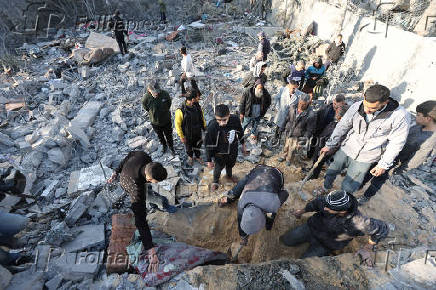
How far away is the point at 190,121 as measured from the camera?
3990 mm

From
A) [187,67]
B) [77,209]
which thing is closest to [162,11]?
[187,67]

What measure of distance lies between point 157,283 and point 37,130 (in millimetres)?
5090

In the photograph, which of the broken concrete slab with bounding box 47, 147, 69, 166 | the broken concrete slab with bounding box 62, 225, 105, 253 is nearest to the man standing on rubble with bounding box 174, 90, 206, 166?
the broken concrete slab with bounding box 62, 225, 105, 253

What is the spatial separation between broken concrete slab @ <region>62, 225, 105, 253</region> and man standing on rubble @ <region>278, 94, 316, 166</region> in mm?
3611

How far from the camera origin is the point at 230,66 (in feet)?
31.2

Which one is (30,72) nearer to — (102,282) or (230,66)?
(230,66)

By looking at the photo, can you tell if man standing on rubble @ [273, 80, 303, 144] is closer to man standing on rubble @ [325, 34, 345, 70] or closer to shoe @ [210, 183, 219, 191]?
shoe @ [210, 183, 219, 191]

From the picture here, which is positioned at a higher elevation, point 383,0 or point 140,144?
point 383,0

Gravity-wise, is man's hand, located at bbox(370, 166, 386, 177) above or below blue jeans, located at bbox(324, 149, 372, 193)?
above

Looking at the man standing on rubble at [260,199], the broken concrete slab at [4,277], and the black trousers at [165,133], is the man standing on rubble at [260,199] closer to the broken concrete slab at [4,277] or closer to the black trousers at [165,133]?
the black trousers at [165,133]

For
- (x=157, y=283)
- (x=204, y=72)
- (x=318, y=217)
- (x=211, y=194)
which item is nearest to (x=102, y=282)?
(x=157, y=283)

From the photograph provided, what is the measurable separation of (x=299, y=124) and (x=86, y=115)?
17.9ft

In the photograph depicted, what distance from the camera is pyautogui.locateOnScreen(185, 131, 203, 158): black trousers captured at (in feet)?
14.1

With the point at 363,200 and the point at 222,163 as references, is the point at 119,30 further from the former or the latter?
the point at 363,200
